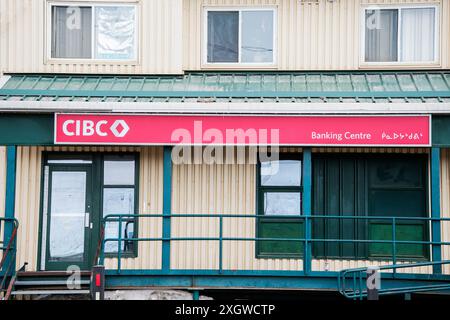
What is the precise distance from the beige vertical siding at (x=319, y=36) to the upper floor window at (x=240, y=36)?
0.70 feet

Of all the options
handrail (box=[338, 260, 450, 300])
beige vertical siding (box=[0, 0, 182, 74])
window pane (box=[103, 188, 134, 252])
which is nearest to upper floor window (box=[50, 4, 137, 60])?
beige vertical siding (box=[0, 0, 182, 74])

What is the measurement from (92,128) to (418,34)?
7.05 meters

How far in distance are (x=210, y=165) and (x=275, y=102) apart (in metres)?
1.95

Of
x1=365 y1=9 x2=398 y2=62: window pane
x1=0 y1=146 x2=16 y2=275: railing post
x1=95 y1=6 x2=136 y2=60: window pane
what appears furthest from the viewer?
x1=365 y1=9 x2=398 y2=62: window pane

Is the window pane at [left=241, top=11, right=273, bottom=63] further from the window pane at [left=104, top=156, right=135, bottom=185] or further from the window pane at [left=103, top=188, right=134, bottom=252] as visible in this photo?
the window pane at [left=103, top=188, right=134, bottom=252]

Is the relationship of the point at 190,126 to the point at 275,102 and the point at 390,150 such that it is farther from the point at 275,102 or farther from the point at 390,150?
the point at 390,150

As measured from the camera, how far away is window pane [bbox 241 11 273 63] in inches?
524

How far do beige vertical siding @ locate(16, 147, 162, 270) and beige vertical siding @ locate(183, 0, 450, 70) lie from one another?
2384mm

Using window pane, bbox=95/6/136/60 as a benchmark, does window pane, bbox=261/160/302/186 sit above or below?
below

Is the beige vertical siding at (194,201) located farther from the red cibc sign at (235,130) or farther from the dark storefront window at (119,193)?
the red cibc sign at (235,130)

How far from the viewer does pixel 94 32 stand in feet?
43.2
